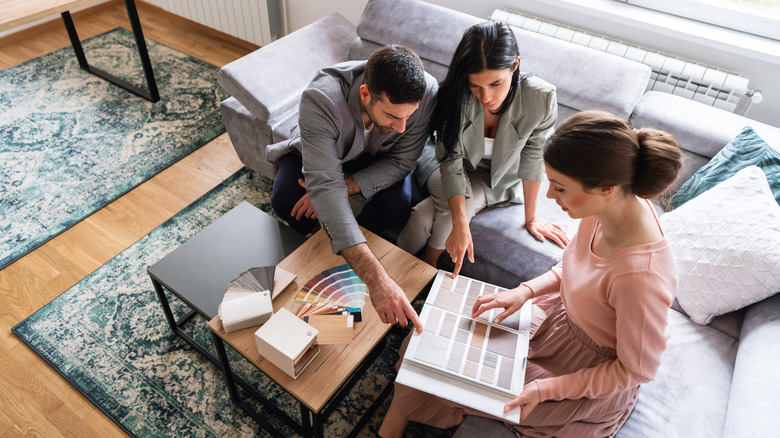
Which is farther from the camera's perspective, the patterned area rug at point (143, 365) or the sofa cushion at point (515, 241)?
the sofa cushion at point (515, 241)

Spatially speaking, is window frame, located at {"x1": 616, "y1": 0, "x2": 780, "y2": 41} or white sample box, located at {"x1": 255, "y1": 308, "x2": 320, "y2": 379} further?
window frame, located at {"x1": 616, "y1": 0, "x2": 780, "y2": 41}

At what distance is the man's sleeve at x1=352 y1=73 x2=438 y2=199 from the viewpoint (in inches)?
65.9

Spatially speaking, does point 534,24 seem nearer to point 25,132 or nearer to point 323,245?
point 323,245

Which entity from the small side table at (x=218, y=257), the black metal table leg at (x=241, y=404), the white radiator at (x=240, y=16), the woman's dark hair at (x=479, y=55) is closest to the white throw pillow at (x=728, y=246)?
the woman's dark hair at (x=479, y=55)

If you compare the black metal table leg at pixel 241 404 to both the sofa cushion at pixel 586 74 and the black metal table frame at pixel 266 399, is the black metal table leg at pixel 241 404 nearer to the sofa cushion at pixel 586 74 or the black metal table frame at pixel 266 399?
the black metal table frame at pixel 266 399

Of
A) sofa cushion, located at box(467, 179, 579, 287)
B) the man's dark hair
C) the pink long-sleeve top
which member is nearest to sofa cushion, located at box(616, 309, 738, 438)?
the pink long-sleeve top

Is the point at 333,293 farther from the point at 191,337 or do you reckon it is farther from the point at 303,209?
the point at 191,337

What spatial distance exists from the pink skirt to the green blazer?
52cm

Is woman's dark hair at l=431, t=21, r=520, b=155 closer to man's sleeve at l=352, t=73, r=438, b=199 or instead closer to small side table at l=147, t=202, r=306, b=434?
man's sleeve at l=352, t=73, r=438, b=199

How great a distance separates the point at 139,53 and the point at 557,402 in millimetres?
2769

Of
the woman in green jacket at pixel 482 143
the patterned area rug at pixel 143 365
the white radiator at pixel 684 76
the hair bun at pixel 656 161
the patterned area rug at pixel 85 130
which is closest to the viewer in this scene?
the hair bun at pixel 656 161

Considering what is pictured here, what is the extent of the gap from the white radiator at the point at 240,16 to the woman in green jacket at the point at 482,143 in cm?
184

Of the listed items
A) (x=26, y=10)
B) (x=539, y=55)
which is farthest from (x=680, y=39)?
(x=26, y=10)

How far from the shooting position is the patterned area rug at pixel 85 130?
229 centimetres
